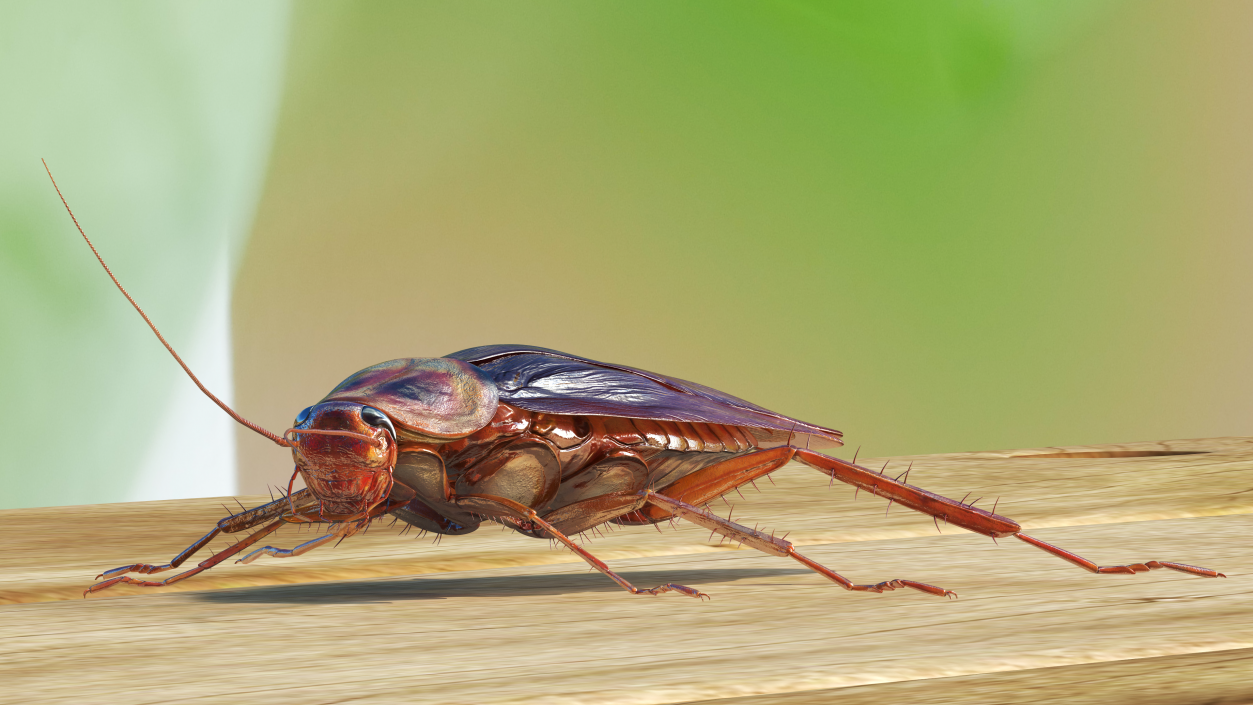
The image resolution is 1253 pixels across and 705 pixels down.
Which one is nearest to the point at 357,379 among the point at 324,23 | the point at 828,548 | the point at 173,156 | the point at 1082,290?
the point at 828,548

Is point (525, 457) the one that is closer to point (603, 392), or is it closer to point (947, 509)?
point (603, 392)

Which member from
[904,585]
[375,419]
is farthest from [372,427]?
[904,585]

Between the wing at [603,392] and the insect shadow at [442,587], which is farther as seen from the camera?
the wing at [603,392]

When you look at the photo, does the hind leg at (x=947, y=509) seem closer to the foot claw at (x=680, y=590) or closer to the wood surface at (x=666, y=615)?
the wood surface at (x=666, y=615)

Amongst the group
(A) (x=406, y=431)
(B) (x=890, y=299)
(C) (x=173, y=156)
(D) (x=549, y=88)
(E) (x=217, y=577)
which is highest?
(D) (x=549, y=88)

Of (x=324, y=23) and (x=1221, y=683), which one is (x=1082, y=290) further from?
(x=1221, y=683)

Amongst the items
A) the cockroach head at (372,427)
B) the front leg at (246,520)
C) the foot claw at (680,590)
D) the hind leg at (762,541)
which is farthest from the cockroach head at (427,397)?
the foot claw at (680,590)
